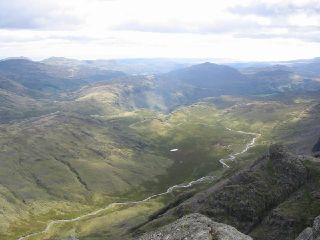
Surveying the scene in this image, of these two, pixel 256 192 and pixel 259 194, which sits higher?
pixel 256 192

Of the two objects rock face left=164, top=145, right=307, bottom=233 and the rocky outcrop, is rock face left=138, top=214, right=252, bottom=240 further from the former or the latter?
rock face left=164, top=145, right=307, bottom=233

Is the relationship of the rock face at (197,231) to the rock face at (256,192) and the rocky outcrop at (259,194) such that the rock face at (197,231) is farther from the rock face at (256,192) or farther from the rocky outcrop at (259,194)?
the rock face at (256,192)

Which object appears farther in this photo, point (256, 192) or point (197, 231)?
point (256, 192)

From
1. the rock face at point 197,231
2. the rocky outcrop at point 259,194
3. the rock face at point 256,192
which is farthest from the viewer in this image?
the rock face at point 256,192

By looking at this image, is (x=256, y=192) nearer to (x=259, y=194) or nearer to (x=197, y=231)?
(x=259, y=194)

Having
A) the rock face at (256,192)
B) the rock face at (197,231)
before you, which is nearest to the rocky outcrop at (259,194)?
the rock face at (256,192)

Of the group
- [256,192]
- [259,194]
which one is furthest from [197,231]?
[256,192]

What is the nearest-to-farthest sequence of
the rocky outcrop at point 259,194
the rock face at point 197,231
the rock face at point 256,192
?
1. the rock face at point 197,231
2. the rocky outcrop at point 259,194
3. the rock face at point 256,192

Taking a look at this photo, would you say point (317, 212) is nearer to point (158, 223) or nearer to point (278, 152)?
point (278, 152)
